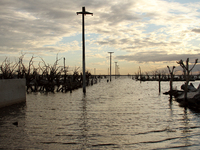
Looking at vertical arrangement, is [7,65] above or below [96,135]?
above

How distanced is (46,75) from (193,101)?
18775 millimetres

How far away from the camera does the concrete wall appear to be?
1259cm

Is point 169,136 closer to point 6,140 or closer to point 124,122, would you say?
point 124,122

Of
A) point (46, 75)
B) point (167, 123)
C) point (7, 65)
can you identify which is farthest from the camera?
point (46, 75)

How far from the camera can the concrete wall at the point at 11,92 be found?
496 inches

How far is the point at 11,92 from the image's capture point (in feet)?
44.3

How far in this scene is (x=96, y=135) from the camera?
21.6ft

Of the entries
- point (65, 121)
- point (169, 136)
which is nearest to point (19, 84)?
point (65, 121)

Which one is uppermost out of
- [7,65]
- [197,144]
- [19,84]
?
[7,65]

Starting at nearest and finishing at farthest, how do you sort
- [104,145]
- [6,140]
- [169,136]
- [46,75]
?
[104,145]
[6,140]
[169,136]
[46,75]

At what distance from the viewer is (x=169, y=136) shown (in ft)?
21.4

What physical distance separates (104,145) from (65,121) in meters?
3.46

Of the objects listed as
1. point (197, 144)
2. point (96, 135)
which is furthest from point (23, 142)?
point (197, 144)

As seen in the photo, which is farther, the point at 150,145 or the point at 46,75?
the point at 46,75
